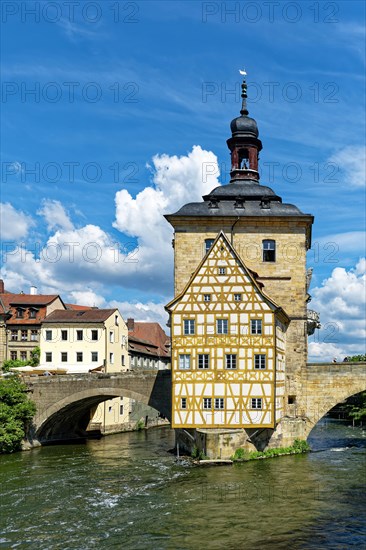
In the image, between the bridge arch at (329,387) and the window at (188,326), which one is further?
the bridge arch at (329,387)

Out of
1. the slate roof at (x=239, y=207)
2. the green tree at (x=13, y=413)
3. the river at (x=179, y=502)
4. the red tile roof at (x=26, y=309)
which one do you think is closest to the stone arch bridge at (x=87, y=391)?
the green tree at (x=13, y=413)

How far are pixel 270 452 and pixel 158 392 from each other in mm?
8854

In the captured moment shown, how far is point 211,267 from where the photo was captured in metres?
39.9

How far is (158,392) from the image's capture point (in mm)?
44594

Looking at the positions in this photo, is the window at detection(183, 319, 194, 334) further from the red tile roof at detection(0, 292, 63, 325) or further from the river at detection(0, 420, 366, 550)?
the red tile roof at detection(0, 292, 63, 325)

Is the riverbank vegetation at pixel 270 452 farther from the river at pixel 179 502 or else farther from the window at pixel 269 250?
the window at pixel 269 250

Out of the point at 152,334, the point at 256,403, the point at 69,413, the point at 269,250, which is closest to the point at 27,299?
the point at 69,413

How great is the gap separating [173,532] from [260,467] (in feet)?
44.2

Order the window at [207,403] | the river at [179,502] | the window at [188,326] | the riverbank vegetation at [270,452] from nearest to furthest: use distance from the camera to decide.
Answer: the river at [179,502], the riverbank vegetation at [270,452], the window at [207,403], the window at [188,326]

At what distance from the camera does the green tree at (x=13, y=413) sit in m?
43.2

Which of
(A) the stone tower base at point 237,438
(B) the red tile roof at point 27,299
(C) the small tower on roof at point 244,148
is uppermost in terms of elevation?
(C) the small tower on roof at point 244,148

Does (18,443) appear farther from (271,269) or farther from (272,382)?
(271,269)

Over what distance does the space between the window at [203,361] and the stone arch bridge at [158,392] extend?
5640 millimetres

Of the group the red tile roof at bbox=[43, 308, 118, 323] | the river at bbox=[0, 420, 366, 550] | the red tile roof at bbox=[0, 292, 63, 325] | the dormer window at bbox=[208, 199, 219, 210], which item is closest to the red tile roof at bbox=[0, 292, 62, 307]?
the red tile roof at bbox=[0, 292, 63, 325]
